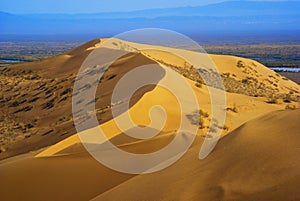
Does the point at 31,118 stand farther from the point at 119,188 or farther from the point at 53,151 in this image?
the point at 119,188

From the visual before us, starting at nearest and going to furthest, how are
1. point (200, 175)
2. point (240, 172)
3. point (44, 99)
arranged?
point (240, 172) < point (200, 175) < point (44, 99)

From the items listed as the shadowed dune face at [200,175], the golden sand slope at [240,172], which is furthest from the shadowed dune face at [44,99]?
the golden sand slope at [240,172]

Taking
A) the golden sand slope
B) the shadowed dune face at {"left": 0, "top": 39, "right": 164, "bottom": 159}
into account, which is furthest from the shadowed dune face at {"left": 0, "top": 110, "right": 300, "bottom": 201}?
the shadowed dune face at {"left": 0, "top": 39, "right": 164, "bottom": 159}

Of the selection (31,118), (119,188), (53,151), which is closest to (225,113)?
(53,151)

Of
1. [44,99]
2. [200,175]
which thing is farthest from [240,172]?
[44,99]

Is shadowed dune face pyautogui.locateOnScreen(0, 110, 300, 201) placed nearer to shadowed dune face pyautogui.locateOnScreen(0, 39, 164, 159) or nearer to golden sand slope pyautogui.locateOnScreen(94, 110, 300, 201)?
golden sand slope pyautogui.locateOnScreen(94, 110, 300, 201)

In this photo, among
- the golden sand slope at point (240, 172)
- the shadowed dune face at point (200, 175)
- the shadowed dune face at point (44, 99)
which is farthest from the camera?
the shadowed dune face at point (44, 99)

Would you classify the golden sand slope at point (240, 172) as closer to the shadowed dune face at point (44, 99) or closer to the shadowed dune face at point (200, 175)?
the shadowed dune face at point (200, 175)

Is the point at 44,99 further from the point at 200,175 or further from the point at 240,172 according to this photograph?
the point at 240,172

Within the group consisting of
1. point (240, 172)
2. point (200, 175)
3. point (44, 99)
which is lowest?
point (44, 99)

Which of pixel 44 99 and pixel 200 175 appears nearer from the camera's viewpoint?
pixel 200 175
